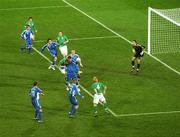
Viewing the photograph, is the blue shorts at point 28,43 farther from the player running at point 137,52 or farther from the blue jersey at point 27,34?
the player running at point 137,52

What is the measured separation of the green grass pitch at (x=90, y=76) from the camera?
36.7 metres

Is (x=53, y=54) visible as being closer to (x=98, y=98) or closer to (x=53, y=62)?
(x=53, y=62)

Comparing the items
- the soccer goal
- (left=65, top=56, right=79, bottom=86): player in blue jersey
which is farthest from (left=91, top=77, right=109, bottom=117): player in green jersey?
the soccer goal

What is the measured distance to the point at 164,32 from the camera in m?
52.6

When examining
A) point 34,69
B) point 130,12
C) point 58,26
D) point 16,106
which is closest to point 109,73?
point 34,69

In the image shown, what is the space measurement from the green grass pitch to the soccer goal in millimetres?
998

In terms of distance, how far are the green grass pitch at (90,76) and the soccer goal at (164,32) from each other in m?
1.00

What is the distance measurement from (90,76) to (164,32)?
9.78m

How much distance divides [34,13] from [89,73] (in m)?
15.7

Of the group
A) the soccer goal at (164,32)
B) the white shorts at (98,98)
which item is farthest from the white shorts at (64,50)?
the white shorts at (98,98)

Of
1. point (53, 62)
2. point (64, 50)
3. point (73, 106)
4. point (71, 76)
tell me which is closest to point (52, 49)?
point (53, 62)

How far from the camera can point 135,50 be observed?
44.8 meters

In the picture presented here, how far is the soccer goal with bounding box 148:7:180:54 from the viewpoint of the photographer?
164ft

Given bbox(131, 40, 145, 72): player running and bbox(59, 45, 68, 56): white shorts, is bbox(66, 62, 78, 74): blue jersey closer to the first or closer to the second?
bbox(131, 40, 145, 72): player running
